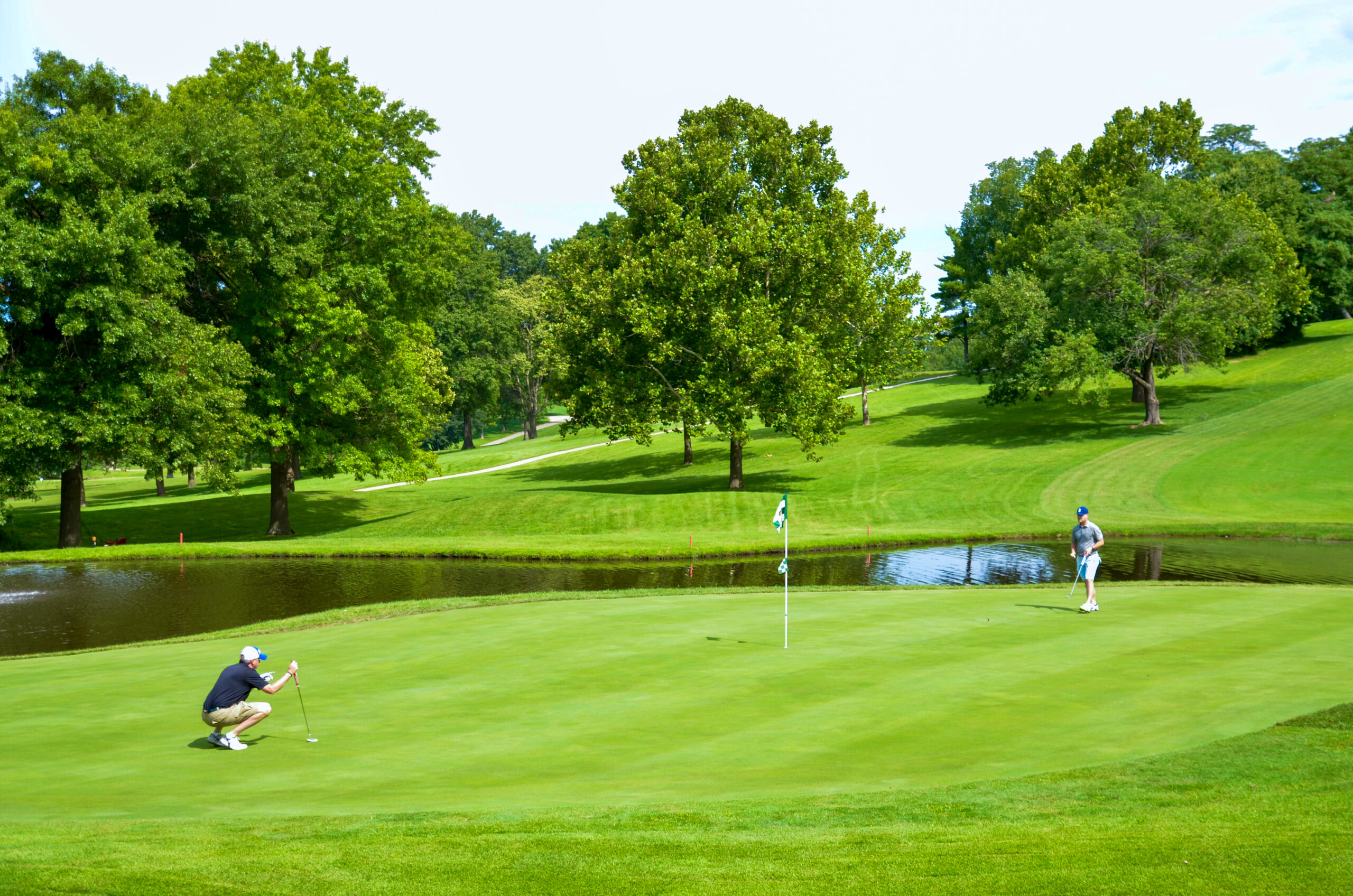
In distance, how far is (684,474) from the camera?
6412 cm

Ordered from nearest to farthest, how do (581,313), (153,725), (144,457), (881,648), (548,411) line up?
(153,725) → (881,648) → (144,457) → (581,313) → (548,411)

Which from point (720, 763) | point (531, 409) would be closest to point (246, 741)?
point (720, 763)

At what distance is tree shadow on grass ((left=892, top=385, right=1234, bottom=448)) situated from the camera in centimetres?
6425

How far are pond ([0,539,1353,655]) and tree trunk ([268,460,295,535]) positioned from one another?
8.51m

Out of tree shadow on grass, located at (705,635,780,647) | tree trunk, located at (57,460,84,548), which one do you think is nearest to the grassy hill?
tree trunk, located at (57,460,84,548)

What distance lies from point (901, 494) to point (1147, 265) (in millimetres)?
24817

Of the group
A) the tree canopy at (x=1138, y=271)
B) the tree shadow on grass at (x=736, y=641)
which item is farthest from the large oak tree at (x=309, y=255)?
the tree canopy at (x=1138, y=271)

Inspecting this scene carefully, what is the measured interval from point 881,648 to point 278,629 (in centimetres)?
1463

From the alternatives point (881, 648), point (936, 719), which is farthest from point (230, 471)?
point (936, 719)

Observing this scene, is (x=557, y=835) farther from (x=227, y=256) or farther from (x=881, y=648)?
(x=227, y=256)

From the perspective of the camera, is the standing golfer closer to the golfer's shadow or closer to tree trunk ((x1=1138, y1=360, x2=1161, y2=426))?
the golfer's shadow

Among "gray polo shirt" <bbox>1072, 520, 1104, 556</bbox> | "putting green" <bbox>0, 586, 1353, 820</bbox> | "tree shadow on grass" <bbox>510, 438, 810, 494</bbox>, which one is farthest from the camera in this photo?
"tree shadow on grass" <bbox>510, 438, 810, 494</bbox>

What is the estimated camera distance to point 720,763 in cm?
1162

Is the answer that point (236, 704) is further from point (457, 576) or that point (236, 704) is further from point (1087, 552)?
point (457, 576)
